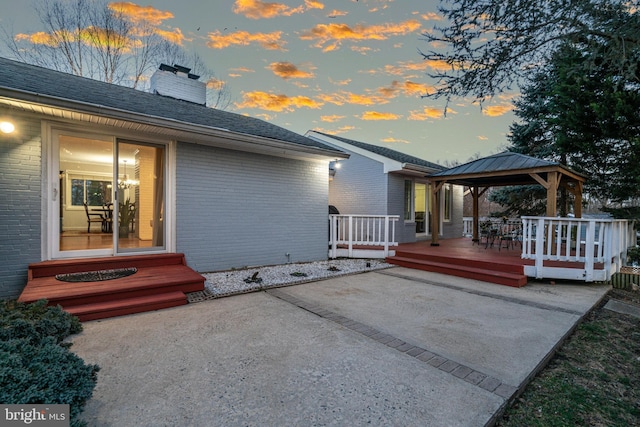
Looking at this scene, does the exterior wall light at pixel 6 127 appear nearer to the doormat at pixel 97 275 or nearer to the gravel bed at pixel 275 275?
the doormat at pixel 97 275

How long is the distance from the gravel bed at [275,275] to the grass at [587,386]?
12.5ft

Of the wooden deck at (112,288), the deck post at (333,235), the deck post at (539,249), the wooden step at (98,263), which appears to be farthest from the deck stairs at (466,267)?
the wooden step at (98,263)

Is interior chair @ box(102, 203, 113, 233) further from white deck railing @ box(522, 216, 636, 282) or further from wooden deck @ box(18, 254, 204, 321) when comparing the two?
white deck railing @ box(522, 216, 636, 282)

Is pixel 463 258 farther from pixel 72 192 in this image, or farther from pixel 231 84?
pixel 231 84

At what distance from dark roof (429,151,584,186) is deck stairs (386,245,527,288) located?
7.60ft

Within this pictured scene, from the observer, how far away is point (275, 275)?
598 centimetres

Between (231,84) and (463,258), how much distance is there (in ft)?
51.4

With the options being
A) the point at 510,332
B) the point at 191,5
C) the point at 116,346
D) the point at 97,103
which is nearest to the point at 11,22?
the point at 191,5

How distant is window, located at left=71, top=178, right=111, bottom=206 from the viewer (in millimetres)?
8305

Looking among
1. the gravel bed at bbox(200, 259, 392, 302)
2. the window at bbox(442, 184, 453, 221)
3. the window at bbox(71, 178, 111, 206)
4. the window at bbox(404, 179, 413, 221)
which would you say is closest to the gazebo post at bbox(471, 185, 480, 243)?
the window at bbox(442, 184, 453, 221)

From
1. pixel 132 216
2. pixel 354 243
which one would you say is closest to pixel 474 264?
pixel 354 243

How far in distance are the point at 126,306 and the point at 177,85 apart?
7.42 metres

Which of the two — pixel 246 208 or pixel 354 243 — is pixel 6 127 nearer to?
pixel 246 208

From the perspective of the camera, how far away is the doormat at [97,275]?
168 inches
